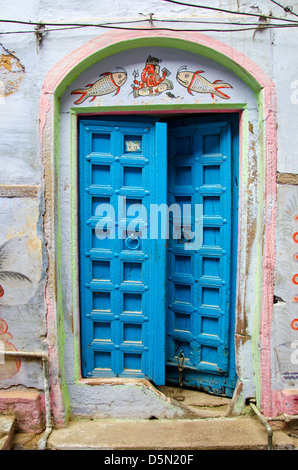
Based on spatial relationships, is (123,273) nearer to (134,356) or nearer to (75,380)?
(134,356)

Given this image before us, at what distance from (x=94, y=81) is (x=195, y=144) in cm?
96

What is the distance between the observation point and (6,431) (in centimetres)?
248

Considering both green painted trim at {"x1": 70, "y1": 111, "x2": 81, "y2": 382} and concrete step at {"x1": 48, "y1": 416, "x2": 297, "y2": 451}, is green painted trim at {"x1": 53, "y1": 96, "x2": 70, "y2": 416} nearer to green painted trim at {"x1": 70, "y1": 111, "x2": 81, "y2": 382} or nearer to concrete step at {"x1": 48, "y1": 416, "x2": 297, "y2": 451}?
green painted trim at {"x1": 70, "y1": 111, "x2": 81, "y2": 382}

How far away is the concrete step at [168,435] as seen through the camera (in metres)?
2.48

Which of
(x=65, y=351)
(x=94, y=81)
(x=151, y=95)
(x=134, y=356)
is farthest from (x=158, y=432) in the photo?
(x=94, y=81)

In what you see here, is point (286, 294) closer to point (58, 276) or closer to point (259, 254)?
point (259, 254)

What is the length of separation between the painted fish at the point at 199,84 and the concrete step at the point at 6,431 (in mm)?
2867

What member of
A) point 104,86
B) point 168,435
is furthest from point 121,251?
point 168,435

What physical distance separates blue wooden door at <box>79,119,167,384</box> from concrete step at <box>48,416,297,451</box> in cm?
36

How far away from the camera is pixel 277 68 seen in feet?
8.28

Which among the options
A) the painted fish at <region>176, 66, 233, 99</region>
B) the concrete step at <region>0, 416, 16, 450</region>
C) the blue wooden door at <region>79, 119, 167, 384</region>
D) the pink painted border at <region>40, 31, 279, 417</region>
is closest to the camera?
the concrete step at <region>0, 416, 16, 450</region>

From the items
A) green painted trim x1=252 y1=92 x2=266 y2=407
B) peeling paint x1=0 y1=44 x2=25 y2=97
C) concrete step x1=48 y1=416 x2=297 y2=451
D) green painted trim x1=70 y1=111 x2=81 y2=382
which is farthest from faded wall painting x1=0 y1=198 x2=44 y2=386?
green painted trim x1=252 y1=92 x2=266 y2=407

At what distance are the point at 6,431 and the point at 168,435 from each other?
120 cm

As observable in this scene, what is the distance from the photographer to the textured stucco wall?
8.29 feet
